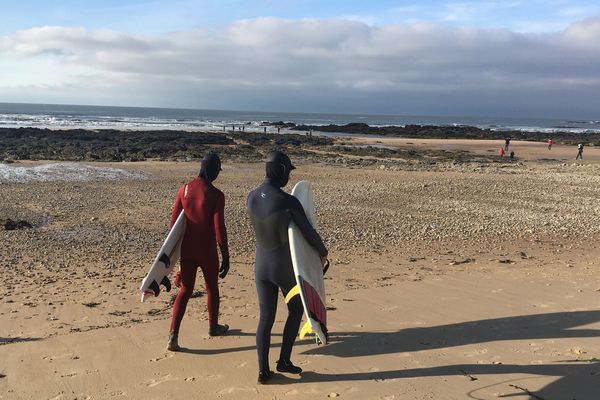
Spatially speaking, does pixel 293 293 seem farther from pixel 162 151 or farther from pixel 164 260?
pixel 162 151

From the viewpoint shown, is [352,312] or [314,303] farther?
[352,312]

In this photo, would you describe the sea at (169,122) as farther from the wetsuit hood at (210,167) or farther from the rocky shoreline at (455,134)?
the wetsuit hood at (210,167)

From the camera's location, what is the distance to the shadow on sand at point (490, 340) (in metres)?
3.95

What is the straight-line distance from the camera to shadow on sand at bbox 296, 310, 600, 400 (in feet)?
13.0

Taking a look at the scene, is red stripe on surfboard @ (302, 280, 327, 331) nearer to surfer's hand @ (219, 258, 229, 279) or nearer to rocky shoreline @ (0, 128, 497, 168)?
surfer's hand @ (219, 258, 229, 279)

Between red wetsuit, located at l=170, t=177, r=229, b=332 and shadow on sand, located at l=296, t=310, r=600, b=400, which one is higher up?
red wetsuit, located at l=170, t=177, r=229, b=332

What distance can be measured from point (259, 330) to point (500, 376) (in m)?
1.88

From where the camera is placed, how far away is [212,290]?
197 inches

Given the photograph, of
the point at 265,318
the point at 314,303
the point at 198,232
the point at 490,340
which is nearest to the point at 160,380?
the point at 265,318

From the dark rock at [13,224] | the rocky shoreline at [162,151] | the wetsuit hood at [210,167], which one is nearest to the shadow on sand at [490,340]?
the wetsuit hood at [210,167]

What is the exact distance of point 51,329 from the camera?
535 cm

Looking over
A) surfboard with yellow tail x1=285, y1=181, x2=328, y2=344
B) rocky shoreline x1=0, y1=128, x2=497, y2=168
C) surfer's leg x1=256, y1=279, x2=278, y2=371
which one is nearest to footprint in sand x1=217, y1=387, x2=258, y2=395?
surfer's leg x1=256, y1=279, x2=278, y2=371

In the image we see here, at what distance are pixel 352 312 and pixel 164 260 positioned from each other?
217 centimetres

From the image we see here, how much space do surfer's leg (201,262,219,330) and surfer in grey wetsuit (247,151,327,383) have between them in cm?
88
